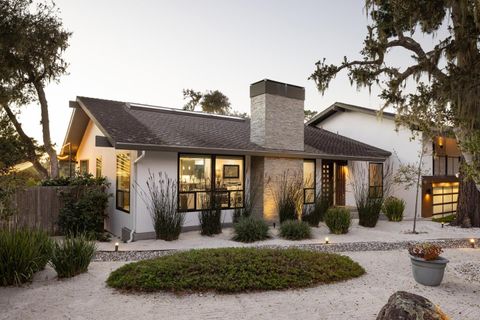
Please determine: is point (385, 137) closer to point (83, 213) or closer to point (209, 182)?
point (209, 182)

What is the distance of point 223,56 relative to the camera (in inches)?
646

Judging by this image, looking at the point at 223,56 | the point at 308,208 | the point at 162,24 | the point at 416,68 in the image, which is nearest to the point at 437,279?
the point at 416,68

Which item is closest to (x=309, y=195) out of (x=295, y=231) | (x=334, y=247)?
(x=295, y=231)

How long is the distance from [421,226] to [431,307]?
33.4 ft

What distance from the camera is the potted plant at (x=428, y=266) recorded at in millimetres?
5500

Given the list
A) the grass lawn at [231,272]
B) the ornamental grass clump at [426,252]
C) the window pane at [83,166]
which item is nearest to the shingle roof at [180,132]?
the window pane at [83,166]

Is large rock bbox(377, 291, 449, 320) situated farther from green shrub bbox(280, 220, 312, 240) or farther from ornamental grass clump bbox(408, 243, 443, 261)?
green shrub bbox(280, 220, 312, 240)

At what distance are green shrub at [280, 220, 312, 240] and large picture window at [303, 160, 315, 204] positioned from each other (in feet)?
11.1

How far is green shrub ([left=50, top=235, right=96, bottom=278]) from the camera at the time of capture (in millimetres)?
5531

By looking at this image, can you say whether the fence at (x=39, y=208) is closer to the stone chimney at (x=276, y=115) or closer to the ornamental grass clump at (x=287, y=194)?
the ornamental grass clump at (x=287, y=194)

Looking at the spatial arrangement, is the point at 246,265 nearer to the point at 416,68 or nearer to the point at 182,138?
the point at 182,138

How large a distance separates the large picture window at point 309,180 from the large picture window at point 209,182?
2864mm

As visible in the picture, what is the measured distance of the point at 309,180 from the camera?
520 inches

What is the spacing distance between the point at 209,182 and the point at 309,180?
442 centimetres
